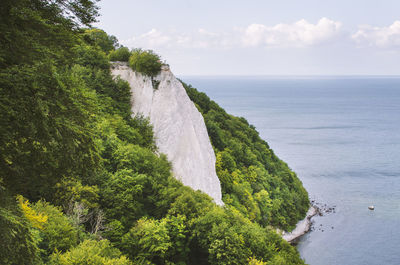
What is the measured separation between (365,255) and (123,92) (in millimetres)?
44891

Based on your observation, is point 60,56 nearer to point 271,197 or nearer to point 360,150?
point 271,197

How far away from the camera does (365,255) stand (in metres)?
49.5

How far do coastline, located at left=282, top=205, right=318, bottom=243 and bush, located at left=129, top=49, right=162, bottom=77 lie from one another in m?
35.1

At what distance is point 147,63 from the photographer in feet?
128

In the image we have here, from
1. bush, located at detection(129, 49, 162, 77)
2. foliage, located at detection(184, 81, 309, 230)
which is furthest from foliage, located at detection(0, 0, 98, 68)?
foliage, located at detection(184, 81, 309, 230)

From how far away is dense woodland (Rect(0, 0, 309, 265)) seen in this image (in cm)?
690

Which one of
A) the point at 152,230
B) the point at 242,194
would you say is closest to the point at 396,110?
the point at 242,194

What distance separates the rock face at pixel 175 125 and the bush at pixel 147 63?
0.68 meters

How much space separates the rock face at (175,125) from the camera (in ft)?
120

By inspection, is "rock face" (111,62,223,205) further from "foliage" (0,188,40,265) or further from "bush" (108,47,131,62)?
"foliage" (0,188,40,265)

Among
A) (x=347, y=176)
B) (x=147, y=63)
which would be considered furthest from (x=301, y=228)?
(x=147, y=63)

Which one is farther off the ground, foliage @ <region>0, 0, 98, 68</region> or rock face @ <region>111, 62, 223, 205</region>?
foliage @ <region>0, 0, 98, 68</region>

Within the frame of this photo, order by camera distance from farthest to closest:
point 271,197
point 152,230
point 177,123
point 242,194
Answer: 1. point 271,197
2. point 242,194
3. point 177,123
4. point 152,230

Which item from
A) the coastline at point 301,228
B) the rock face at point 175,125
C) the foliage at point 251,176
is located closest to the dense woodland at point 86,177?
the foliage at point 251,176
